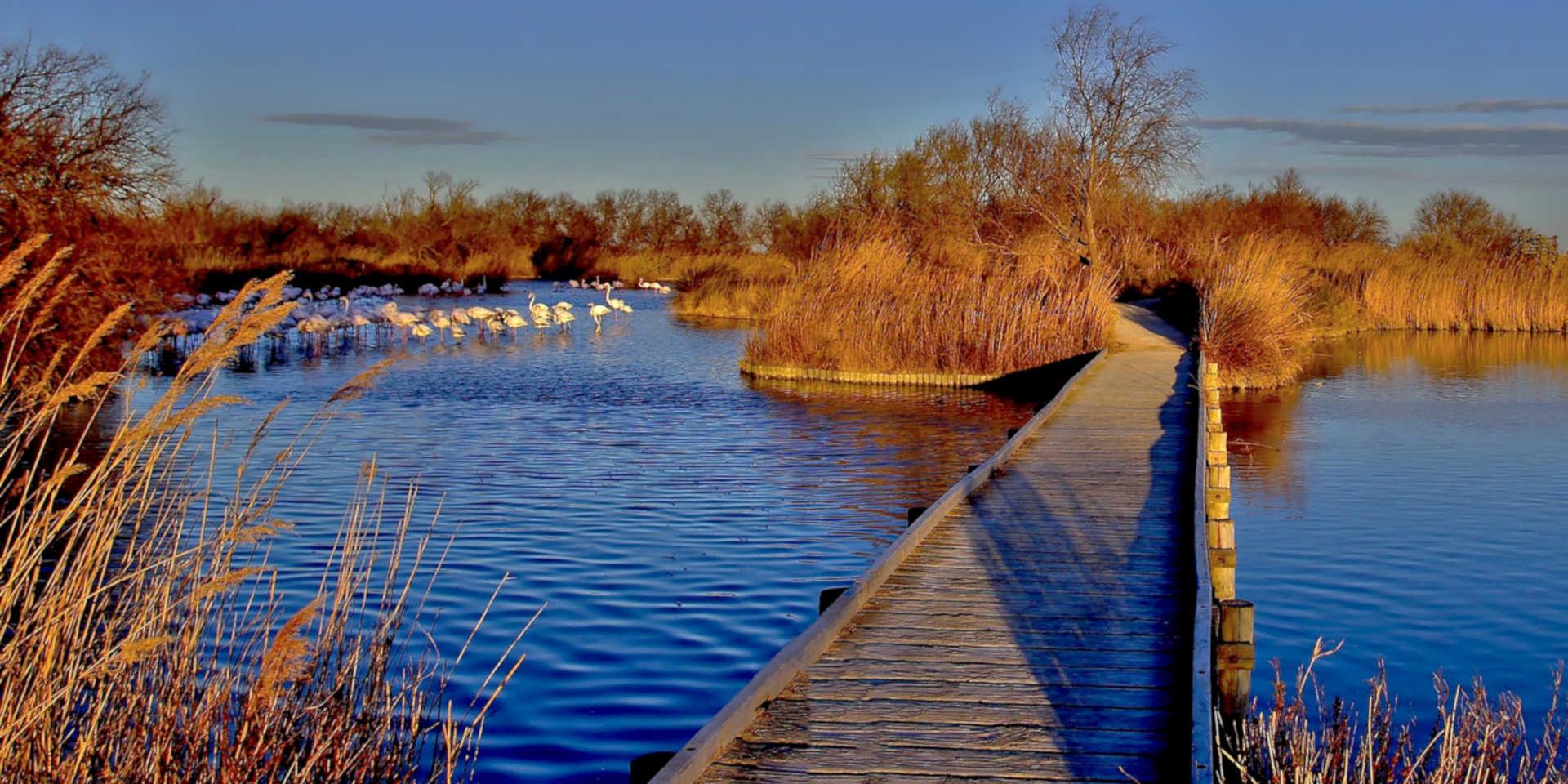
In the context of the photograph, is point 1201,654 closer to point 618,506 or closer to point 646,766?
point 646,766

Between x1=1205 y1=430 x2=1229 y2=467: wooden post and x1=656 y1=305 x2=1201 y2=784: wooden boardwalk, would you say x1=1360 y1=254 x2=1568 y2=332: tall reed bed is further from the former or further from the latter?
x1=656 y1=305 x2=1201 y2=784: wooden boardwalk

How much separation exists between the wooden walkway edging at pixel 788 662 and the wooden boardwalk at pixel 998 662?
0.04ft

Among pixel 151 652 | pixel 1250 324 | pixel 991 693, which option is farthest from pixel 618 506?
pixel 1250 324

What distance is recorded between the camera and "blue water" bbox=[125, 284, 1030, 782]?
663 cm

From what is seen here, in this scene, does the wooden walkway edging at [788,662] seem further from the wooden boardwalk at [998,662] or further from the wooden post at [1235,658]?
the wooden post at [1235,658]

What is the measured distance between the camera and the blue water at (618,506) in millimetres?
6629

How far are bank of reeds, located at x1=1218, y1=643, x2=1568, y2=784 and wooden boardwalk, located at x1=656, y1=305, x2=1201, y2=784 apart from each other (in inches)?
10.8

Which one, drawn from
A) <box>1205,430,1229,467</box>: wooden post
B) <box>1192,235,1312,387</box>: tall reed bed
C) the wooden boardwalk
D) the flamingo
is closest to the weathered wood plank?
the wooden boardwalk

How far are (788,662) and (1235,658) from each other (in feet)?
4.90

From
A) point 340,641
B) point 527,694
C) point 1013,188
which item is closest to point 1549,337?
point 1013,188

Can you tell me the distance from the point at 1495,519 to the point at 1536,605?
8.68ft

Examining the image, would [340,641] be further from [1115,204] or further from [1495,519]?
[1115,204]

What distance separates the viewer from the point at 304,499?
11.2 meters

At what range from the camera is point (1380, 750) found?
478 centimetres
